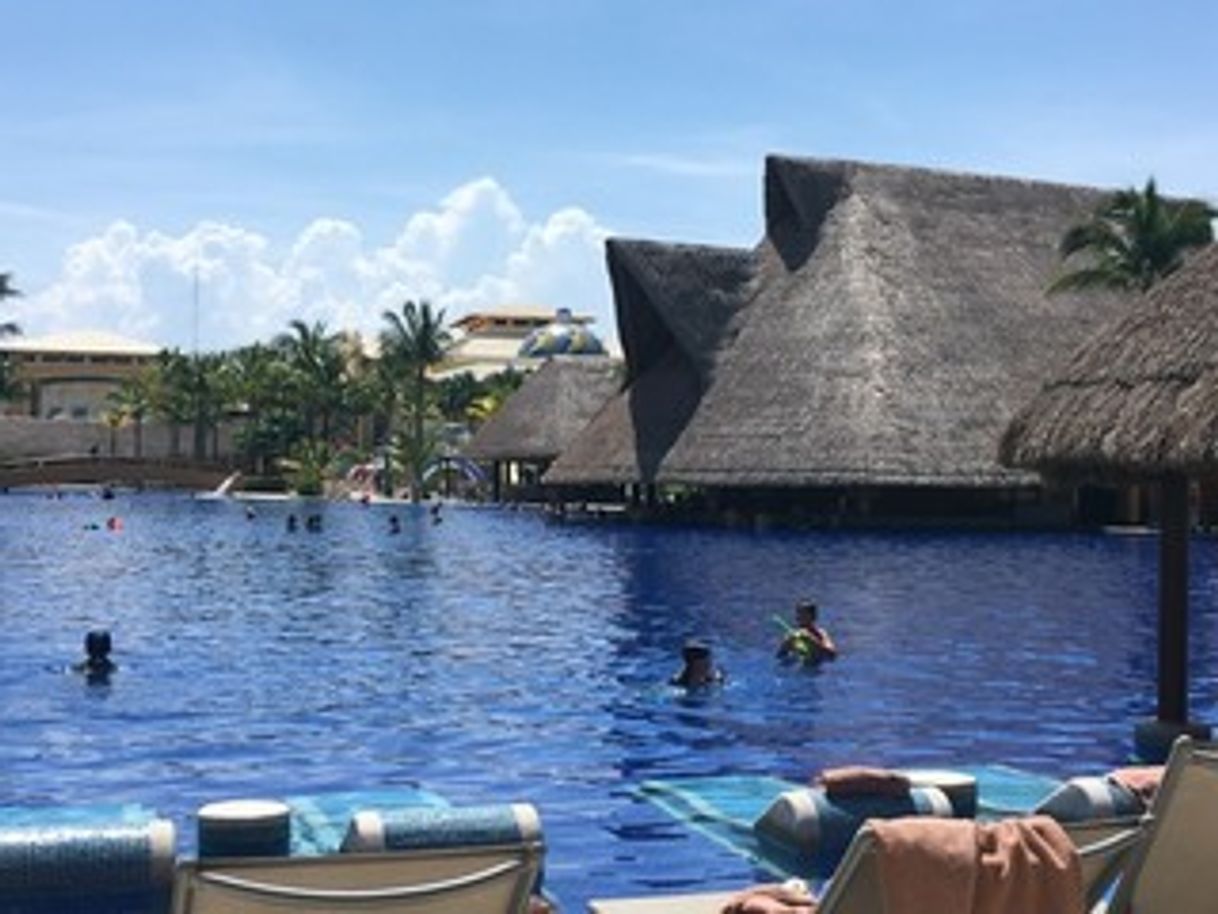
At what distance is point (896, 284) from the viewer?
46.4m

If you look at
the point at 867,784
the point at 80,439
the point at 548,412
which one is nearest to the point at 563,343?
the point at 80,439

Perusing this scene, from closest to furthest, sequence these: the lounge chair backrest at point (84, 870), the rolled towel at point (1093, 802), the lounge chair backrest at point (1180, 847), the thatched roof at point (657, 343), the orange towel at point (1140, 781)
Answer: the lounge chair backrest at point (1180, 847) → the lounge chair backrest at point (84, 870) → the rolled towel at point (1093, 802) → the orange towel at point (1140, 781) → the thatched roof at point (657, 343)

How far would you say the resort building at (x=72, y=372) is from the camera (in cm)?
11962

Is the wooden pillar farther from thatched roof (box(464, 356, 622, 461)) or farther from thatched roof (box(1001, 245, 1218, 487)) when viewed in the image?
thatched roof (box(464, 356, 622, 461))

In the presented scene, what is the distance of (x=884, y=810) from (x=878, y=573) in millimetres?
22749

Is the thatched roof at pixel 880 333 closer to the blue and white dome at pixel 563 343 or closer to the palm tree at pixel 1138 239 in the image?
the palm tree at pixel 1138 239

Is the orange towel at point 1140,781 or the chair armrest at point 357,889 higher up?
the chair armrest at point 357,889

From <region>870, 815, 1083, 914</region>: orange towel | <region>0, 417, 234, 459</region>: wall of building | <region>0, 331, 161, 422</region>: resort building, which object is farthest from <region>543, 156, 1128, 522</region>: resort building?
<region>0, 331, 161, 422</region>: resort building

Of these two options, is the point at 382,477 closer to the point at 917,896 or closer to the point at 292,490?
the point at 292,490

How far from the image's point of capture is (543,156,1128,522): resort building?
42438mm

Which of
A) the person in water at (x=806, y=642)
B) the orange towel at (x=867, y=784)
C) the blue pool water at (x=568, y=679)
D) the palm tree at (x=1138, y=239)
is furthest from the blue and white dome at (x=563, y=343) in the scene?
the orange towel at (x=867, y=784)

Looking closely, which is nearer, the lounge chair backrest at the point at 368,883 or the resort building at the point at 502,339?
the lounge chair backrest at the point at 368,883

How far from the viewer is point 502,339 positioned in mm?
129625

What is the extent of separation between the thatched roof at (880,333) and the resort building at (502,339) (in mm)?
45065
